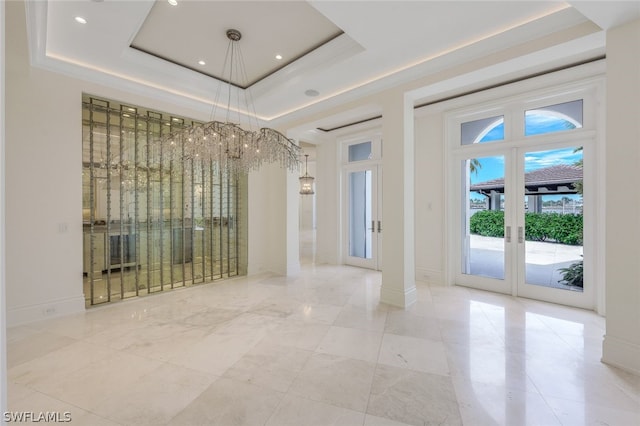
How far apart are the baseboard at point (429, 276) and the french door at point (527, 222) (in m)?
0.31

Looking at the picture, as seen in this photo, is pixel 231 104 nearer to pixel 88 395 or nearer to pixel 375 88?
pixel 375 88

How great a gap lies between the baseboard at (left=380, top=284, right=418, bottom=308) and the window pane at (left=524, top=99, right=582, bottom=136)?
10.8ft

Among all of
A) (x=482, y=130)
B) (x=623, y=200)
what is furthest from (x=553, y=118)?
(x=623, y=200)

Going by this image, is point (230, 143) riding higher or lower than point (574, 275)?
higher

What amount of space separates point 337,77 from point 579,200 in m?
4.11

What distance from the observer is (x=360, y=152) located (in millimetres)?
6918

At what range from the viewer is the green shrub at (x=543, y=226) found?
4.23 metres

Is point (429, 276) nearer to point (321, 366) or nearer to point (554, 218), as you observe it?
point (554, 218)

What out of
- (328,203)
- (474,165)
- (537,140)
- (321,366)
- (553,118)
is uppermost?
(553,118)

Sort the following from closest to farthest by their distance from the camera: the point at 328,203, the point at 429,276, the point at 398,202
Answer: the point at 398,202 < the point at 429,276 < the point at 328,203

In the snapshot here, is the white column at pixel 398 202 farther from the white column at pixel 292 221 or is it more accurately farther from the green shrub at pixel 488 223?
the white column at pixel 292 221

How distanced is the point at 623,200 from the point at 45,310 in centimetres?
675

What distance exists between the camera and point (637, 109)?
2461 millimetres

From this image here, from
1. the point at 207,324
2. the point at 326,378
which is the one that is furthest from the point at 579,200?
the point at 207,324
